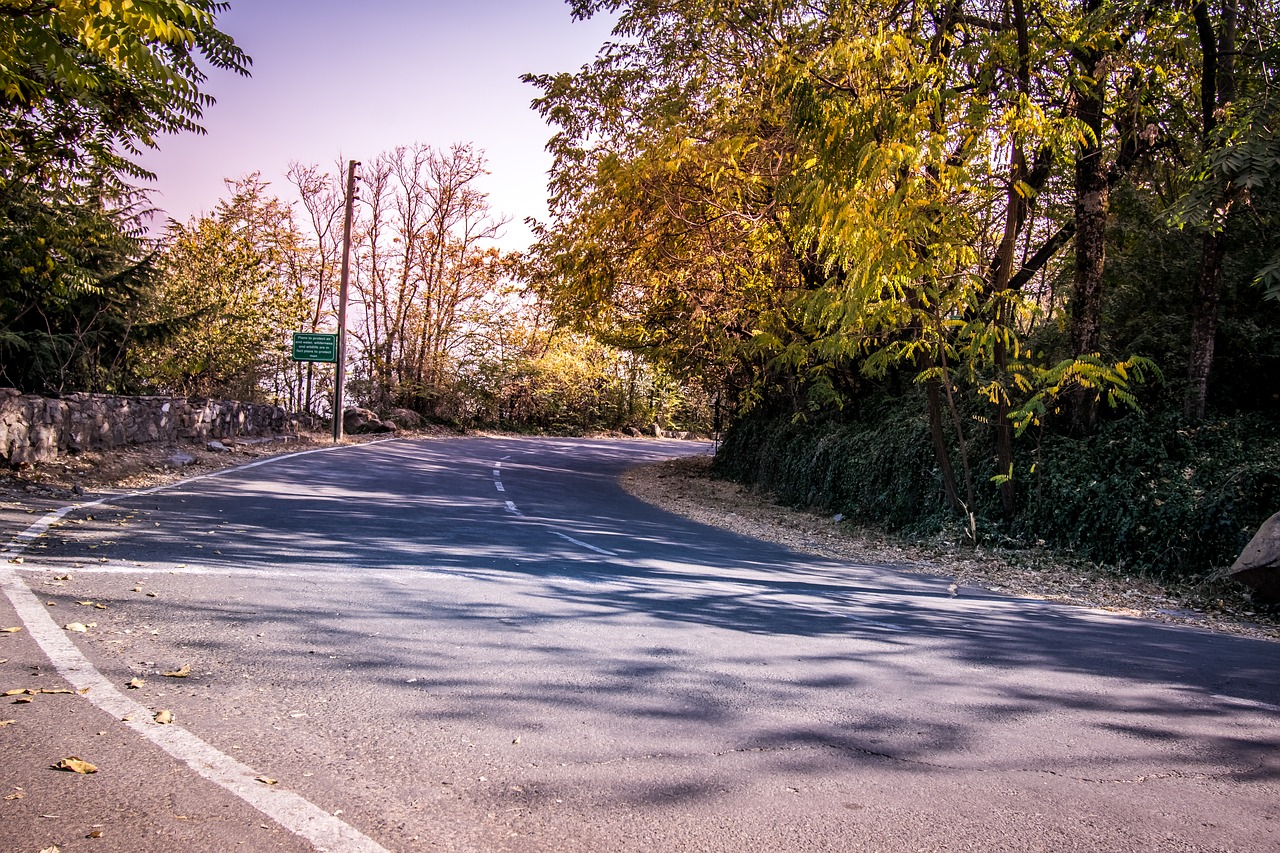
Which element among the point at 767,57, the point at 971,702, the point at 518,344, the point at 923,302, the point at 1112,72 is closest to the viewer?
the point at 971,702

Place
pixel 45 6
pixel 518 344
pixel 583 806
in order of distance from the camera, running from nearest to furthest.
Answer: pixel 583 806, pixel 45 6, pixel 518 344

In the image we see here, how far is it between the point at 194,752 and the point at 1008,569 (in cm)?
981

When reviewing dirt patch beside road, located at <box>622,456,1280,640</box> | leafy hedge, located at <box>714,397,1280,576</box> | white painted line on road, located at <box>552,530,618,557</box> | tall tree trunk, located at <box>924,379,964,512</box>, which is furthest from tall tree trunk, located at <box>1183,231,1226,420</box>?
white painted line on road, located at <box>552,530,618,557</box>

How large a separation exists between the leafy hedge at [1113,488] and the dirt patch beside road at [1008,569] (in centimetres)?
41

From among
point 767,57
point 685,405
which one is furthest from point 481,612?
point 685,405

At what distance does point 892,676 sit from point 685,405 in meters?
45.5

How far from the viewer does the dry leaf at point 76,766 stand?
11.3ft

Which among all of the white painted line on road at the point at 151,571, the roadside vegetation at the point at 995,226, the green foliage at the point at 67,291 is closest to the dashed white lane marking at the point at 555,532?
the white painted line on road at the point at 151,571

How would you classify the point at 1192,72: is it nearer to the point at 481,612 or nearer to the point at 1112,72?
the point at 1112,72

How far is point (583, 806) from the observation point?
336 centimetres

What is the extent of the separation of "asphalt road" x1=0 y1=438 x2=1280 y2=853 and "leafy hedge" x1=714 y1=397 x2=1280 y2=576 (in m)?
2.66

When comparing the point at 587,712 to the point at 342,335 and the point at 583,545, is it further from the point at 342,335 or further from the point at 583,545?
the point at 342,335

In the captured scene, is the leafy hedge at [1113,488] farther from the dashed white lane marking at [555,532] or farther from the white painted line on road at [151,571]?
the white painted line on road at [151,571]

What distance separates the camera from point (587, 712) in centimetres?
443
